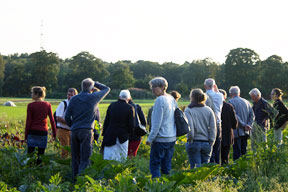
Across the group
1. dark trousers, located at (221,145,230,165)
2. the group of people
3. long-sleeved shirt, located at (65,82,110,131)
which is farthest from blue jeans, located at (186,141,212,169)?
long-sleeved shirt, located at (65,82,110,131)

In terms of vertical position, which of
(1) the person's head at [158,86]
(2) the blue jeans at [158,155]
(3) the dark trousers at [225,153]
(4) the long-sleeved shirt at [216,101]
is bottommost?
(3) the dark trousers at [225,153]

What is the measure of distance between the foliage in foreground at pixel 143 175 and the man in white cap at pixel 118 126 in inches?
20.6

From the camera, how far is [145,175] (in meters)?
5.04

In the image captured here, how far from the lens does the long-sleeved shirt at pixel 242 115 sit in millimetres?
8367

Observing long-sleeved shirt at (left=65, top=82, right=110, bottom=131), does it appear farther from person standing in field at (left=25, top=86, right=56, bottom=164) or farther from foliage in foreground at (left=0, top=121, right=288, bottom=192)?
person standing in field at (left=25, top=86, right=56, bottom=164)

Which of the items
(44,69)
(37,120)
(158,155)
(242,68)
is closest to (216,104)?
(158,155)

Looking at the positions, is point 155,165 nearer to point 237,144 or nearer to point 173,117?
point 173,117

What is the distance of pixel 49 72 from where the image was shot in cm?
8419

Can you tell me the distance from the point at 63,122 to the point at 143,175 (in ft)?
11.6

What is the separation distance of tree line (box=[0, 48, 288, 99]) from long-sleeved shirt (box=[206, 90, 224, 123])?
64897 millimetres

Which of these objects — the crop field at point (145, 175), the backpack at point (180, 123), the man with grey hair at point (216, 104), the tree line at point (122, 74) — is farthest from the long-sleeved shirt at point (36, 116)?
the tree line at point (122, 74)

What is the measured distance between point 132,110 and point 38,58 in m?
83.5

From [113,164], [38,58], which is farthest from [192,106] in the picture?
[38,58]

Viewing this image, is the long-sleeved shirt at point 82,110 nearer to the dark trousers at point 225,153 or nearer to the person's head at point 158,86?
the person's head at point 158,86
